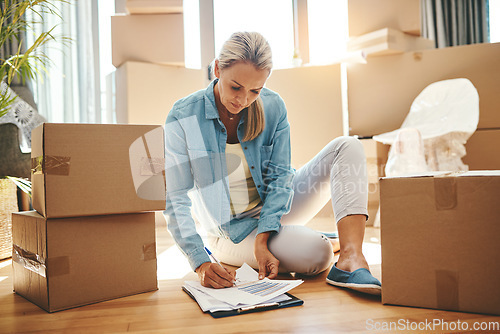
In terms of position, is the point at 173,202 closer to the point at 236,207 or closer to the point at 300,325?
the point at 236,207

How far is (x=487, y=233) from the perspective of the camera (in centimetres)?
78

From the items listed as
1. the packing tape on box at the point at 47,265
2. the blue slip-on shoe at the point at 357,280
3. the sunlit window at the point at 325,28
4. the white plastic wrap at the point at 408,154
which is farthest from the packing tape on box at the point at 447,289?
the sunlit window at the point at 325,28

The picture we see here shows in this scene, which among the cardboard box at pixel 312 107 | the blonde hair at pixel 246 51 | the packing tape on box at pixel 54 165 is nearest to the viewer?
the packing tape on box at pixel 54 165

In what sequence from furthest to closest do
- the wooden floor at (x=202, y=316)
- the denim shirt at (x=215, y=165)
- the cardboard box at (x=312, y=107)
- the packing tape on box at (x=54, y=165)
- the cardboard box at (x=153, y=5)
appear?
the cardboard box at (x=312, y=107), the cardboard box at (x=153, y=5), the denim shirt at (x=215, y=165), the packing tape on box at (x=54, y=165), the wooden floor at (x=202, y=316)

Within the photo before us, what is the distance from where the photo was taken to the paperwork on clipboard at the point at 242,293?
848 mm

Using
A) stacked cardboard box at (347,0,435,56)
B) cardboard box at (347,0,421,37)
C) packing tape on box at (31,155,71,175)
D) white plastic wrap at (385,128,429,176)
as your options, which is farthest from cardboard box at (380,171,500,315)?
cardboard box at (347,0,421,37)

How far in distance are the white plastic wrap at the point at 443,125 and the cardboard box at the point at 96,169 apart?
53.8 inches

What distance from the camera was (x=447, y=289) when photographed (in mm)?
810

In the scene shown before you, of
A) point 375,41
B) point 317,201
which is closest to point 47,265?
point 317,201

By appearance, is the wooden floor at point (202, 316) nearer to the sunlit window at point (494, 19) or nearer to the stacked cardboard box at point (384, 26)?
the stacked cardboard box at point (384, 26)

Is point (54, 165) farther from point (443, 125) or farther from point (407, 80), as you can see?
point (407, 80)

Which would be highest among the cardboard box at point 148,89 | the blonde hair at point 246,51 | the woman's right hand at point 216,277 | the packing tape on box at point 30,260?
the cardboard box at point 148,89

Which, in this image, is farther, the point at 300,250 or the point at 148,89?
the point at 148,89

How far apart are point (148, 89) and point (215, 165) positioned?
122 centimetres
